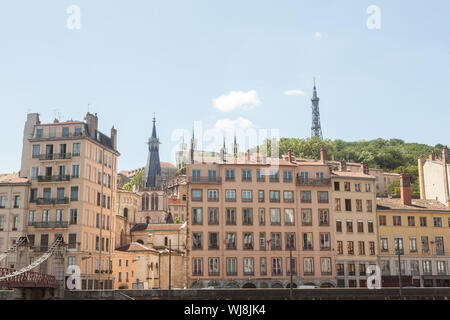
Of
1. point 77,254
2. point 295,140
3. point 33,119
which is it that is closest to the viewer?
point 77,254

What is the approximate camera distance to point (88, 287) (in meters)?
71.3

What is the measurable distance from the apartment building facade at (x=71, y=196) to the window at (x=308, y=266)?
1019 inches

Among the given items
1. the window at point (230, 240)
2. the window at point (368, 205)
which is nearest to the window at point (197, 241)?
the window at point (230, 240)

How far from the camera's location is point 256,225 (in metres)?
75.7

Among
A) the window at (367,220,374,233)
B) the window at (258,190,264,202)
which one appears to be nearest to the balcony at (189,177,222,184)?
the window at (258,190,264,202)

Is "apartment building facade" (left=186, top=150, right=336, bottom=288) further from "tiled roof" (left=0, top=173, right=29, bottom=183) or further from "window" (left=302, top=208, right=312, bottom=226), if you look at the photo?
"tiled roof" (left=0, top=173, right=29, bottom=183)

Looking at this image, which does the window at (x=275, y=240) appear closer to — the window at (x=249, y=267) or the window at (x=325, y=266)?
the window at (x=249, y=267)

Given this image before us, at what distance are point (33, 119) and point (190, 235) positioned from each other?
2744 cm

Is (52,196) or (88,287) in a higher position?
(52,196)

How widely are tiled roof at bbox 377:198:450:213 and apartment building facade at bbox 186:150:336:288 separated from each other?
882 cm

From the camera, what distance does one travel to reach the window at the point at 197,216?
74688mm

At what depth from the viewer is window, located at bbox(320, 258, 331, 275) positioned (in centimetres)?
7569

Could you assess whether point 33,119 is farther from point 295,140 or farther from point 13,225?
point 295,140
